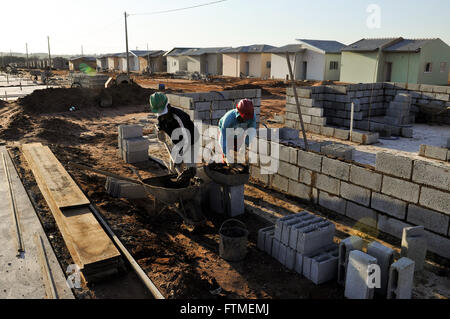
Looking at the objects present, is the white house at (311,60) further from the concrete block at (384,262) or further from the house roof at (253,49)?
the concrete block at (384,262)

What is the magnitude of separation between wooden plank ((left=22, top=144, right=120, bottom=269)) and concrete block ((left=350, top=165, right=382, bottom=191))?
3626mm

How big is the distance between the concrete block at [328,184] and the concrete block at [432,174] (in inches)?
48.6

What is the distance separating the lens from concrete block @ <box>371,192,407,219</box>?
5047mm

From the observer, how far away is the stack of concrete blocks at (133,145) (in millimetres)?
8602

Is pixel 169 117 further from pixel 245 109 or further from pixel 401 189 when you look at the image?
pixel 401 189

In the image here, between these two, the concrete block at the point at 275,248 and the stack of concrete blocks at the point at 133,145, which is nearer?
the concrete block at the point at 275,248

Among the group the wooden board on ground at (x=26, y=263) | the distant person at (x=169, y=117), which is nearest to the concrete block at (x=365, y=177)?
the distant person at (x=169, y=117)

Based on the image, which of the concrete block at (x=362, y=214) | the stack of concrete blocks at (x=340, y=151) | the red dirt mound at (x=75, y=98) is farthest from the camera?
the red dirt mound at (x=75, y=98)

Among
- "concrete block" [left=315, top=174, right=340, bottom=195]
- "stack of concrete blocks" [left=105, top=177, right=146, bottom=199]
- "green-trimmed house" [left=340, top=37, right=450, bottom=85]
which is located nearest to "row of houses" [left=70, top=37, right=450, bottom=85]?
"green-trimmed house" [left=340, top=37, right=450, bottom=85]

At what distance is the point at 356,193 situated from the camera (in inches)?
220

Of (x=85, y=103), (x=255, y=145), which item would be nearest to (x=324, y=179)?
(x=255, y=145)

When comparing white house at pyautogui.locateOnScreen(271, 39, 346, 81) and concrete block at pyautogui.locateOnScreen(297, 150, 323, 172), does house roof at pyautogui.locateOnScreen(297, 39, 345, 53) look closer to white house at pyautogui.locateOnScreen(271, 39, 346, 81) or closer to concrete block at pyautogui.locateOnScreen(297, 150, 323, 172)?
white house at pyautogui.locateOnScreen(271, 39, 346, 81)

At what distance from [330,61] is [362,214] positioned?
30.4 metres

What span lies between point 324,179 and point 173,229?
2.62 meters
